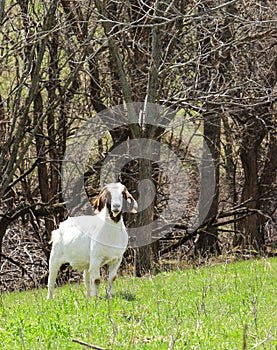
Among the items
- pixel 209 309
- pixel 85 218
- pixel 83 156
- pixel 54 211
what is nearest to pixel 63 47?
pixel 83 156

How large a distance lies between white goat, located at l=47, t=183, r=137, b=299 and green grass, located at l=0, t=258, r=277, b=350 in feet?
1.30

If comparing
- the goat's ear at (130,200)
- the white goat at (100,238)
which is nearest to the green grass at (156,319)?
the white goat at (100,238)

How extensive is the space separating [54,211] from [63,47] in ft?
12.8

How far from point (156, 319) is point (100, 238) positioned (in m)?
2.50

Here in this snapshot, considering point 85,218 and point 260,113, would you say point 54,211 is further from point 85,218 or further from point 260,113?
point 85,218

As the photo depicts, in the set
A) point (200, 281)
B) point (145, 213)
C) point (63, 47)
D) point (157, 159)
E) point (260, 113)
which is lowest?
point (200, 281)

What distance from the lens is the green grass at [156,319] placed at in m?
6.02

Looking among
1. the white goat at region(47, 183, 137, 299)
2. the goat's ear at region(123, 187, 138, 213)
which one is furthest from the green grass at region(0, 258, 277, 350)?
the goat's ear at region(123, 187, 138, 213)

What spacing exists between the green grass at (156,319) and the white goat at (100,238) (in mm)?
396

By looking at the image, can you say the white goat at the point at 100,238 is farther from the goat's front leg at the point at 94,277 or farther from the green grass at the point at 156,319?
the green grass at the point at 156,319

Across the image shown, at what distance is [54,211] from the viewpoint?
17328 millimetres

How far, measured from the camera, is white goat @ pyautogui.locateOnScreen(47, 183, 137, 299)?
933 cm

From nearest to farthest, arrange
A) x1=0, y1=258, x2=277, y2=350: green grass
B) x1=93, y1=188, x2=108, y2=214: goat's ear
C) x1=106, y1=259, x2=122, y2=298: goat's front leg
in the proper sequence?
x1=0, y1=258, x2=277, y2=350: green grass < x1=106, y1=259, x2=122, y2=298: goat's front leg < x1=93, y1=188, x2=108, y2=214: goat's ear

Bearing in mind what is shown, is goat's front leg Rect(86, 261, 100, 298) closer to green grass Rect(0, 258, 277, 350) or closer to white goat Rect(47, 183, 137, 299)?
white goat Rect(47, 183, 137, 299)
